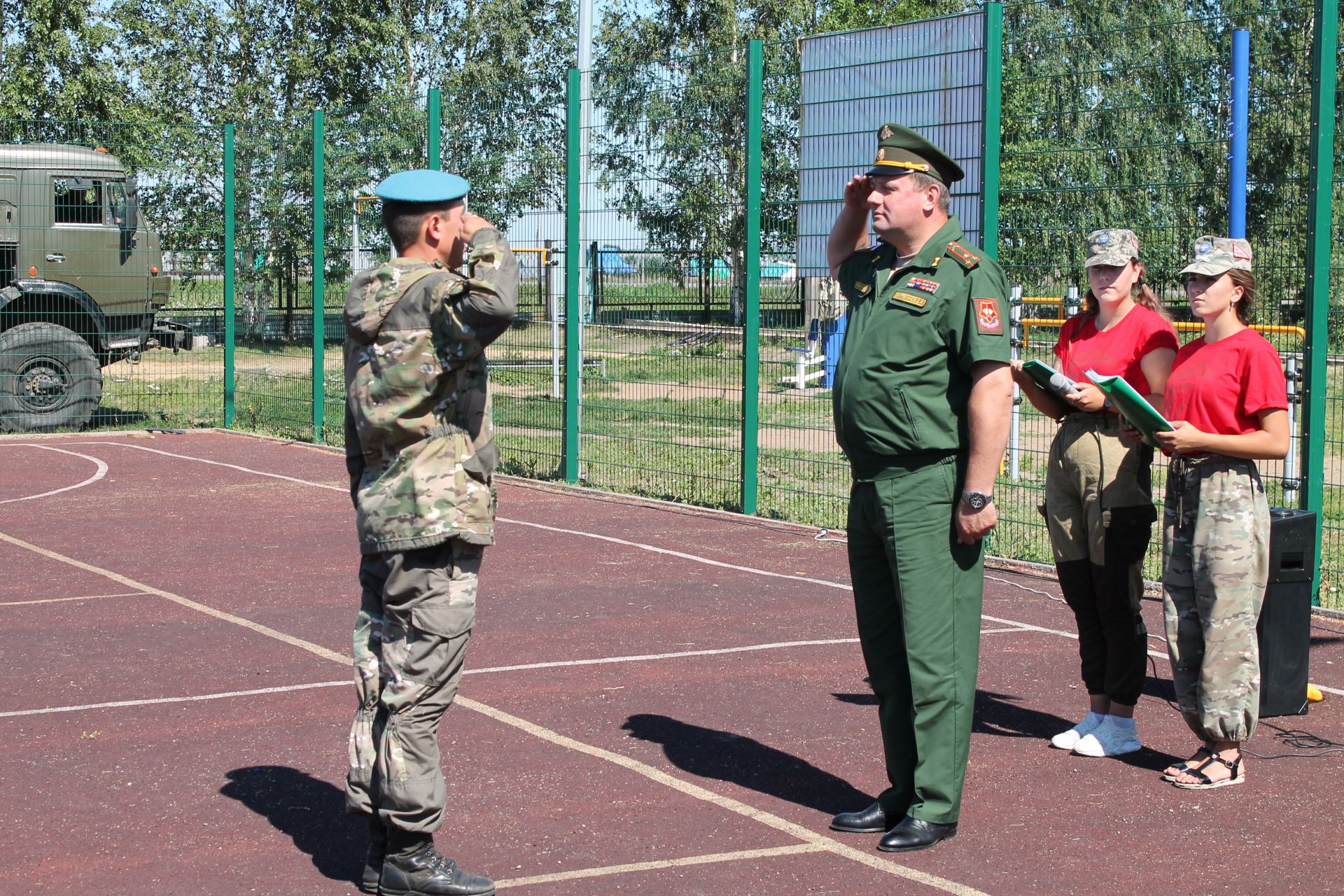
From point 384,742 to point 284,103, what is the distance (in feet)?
129

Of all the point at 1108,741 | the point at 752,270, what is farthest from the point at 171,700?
the point at 752,270

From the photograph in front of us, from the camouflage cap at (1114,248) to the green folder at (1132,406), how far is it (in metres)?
0.65

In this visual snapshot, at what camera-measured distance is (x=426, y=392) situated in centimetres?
424

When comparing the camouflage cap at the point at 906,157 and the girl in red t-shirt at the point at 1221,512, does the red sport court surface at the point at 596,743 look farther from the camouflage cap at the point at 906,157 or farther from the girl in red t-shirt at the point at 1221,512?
the camouflage cap at the point at 906,157

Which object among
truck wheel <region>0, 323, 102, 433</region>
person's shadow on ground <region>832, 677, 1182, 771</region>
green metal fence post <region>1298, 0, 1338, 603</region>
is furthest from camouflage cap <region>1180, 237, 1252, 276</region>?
truck wheel <region>0, 323, 102, 433</region>

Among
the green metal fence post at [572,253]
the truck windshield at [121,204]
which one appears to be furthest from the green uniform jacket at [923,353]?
the truck windshield at [121,204]

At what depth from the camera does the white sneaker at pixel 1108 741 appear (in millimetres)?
5746

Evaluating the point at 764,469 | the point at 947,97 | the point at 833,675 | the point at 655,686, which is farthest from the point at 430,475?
the point at 764,469

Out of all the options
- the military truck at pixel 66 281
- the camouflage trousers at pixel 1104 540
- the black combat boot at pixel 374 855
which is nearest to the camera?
the black combat boot at pixel 374 855

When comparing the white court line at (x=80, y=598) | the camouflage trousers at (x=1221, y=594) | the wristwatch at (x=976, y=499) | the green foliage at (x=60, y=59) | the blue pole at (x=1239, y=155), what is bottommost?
the white court line at (x=80, y=598)

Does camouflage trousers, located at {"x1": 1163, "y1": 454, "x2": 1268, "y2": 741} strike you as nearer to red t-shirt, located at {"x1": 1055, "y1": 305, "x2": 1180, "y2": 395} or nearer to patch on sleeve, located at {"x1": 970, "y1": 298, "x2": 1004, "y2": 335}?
red t-shirt, located at {"x1": 1055, "y1": 305, "x2": 1180, "y2": 395}

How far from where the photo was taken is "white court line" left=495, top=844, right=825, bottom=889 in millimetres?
4422

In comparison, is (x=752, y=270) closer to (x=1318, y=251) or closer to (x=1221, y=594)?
(x=1318, y=251)

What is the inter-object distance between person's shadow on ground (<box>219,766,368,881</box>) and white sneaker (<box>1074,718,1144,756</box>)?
2.71 metres
